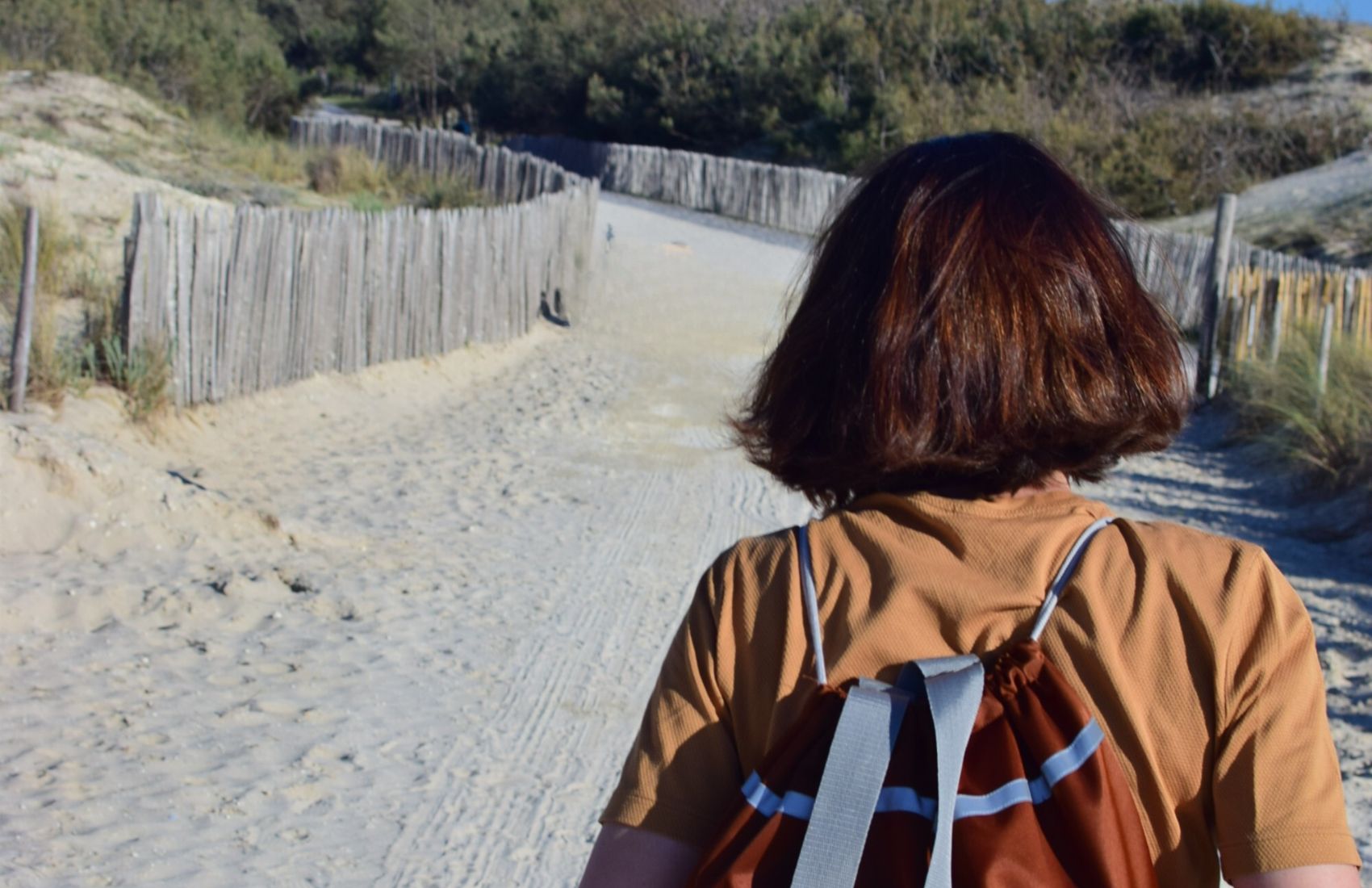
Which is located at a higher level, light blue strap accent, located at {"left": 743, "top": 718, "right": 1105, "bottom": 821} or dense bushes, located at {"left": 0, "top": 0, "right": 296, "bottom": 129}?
dense bushes, located at {"left": 0, "top": 0, "right": 296, "bottom": 129}

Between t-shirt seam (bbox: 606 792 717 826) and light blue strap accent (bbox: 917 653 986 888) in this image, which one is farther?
t-shirt seam (bbox: 606 792 717 826)

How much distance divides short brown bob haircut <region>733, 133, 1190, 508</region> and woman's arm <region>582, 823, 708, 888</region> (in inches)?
17.2

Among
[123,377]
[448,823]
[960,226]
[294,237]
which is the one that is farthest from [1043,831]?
[294,237]

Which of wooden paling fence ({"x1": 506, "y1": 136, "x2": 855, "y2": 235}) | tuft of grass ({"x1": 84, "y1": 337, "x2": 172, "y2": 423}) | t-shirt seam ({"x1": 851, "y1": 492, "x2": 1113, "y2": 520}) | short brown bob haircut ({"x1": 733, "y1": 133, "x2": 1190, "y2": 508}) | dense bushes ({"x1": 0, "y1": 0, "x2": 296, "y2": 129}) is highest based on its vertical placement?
dense bushes ({"x1": 0, "y1": 0, "x2": 296, "y2": 129})

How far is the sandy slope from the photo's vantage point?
3.64 m

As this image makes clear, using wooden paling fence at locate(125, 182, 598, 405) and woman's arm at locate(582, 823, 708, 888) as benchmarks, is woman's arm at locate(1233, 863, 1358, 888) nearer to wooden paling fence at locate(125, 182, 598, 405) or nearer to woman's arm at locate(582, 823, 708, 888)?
woman's arm at locate(582, 823, 708, 888)

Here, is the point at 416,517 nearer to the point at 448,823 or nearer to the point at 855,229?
the point at 448,823

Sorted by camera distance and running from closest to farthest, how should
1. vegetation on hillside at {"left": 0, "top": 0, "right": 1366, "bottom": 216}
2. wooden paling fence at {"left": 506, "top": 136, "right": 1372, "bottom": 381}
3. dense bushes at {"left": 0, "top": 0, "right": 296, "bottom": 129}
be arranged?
1. wooden paling fence at {"left": 506, "top": 136, "right": 1372, "bottom": 381}
2. dense bushes at {"left": 0, "top": 0, "right": 296, "bottom": 129}
3. vegetation on hillside at {"left": 0, "top": 0, "right": 1366, "bottom": 216}

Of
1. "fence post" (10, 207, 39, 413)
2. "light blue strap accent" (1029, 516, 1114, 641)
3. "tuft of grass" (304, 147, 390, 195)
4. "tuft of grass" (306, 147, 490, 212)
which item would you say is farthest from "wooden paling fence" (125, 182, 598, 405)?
"light blue strap accent" (1029, 516, 1114, 641)

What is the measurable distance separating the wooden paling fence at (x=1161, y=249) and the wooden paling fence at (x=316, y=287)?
4.80 meters

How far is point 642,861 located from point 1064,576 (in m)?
0.51

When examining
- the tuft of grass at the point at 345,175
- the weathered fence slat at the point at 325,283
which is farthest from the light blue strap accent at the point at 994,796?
the tuft of grass at the point at 345,175

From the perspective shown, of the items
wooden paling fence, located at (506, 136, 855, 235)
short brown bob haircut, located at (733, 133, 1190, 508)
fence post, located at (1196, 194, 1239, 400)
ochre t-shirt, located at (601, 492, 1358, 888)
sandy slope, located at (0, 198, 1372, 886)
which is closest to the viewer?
ochre t-shirt, located at (601, 492, 1358, 888)

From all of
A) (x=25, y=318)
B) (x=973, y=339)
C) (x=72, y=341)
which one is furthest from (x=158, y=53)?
(x=973, y=339)
